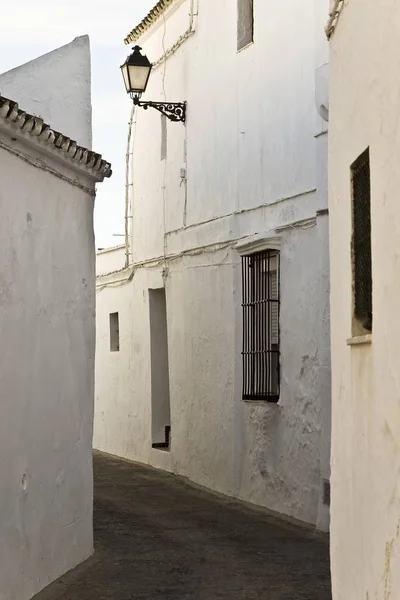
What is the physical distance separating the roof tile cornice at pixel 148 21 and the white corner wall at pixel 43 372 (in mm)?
7312

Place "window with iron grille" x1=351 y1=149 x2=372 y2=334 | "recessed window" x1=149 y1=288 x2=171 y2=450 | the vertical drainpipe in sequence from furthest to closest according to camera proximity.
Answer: the vertical drainpipe < "recessed window" x1=149 y1=288 x2=171 y2=450 < "window with iron grille" x1=351 y1=149 x2=372 y2=334

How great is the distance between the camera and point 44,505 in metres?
8.73

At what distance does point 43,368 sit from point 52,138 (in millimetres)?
1675

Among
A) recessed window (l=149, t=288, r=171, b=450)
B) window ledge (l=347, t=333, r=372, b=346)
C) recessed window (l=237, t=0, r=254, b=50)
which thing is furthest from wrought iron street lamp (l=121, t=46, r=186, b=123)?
window ledge (l=347, t=333, r=372, b=346)

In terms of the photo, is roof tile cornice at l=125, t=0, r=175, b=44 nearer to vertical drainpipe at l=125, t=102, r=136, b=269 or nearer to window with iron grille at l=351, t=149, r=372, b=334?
vertical drainpipe at l=125, t=102, r=136, b=269

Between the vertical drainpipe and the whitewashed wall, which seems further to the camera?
the vertical drainpipe

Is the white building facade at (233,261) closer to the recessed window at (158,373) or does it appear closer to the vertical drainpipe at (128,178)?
the recessed window at (158,373)

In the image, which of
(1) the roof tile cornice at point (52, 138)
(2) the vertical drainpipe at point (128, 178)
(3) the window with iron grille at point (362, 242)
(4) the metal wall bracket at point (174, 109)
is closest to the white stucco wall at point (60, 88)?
(1) the roof tile cornice at point (52, 138)

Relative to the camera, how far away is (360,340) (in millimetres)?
5539

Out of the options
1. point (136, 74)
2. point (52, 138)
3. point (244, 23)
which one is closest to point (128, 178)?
point (136, 74)

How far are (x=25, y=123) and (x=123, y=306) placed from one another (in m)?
11.1

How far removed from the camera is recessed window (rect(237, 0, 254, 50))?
14.0 m

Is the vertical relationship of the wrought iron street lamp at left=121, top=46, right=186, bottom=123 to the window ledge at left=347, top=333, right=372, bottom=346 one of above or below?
above

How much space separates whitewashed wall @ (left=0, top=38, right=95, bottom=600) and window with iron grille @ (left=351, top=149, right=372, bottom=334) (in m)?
2.70
